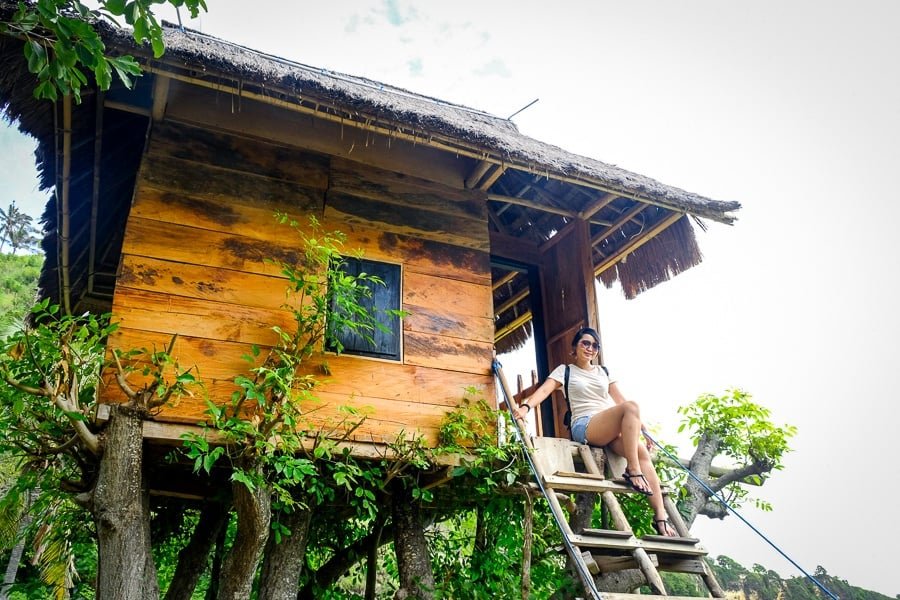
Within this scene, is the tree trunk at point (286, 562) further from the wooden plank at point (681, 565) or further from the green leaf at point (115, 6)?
the green leaf at point (115, 6)

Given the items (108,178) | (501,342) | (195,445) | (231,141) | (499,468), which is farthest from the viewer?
(501,342)

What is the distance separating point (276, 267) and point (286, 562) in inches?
82.3

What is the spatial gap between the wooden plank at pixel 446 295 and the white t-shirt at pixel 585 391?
2.25 feet

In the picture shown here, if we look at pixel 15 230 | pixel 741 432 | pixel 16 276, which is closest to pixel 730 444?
pixel 741 432

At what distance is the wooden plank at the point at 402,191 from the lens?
5172 millimetres

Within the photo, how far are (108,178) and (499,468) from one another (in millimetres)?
3914

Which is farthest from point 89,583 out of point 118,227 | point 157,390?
point 157,390

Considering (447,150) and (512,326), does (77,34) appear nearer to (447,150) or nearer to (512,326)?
(447,150)

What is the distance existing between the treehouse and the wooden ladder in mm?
781

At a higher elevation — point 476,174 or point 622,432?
point 476,174

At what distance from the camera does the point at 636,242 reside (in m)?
6.17

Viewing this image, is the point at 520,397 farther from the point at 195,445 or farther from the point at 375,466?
the point at 195,445

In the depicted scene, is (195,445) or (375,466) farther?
(375,466)

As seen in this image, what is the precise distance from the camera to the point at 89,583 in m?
9.35
